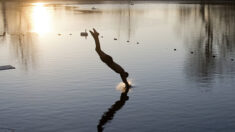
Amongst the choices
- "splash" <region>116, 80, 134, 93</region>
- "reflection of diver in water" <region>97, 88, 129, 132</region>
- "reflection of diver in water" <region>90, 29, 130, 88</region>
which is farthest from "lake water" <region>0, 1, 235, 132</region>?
"reflection of diver in water" <region>90, 29, 130, 88</region>

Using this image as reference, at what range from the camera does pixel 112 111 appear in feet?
142

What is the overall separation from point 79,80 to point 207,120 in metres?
23.4

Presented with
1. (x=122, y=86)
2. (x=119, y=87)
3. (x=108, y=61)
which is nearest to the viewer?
(x=108, y=61)

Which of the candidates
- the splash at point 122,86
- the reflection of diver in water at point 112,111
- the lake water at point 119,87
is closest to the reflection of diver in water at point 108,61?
the splash at point 122,86

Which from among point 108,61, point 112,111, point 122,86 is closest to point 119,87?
point 122,86

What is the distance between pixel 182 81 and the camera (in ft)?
184

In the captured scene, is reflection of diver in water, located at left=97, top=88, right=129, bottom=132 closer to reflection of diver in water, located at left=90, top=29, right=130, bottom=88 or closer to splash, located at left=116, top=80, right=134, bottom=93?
splash, located at left=116, top=80, right=134, bottom=93

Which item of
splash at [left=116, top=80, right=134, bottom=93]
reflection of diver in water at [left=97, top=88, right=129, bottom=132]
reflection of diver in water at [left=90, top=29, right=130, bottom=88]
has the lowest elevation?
reflection of diver in water at [left=97, top=88, right=129, bottom=132]

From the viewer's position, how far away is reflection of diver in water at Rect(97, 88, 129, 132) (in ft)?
127

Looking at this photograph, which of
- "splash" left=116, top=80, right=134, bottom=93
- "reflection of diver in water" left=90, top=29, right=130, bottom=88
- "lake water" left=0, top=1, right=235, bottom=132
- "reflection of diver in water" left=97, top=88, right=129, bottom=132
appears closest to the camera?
"reflection of diver in water" left=97, top=88, right=129, bottom=132

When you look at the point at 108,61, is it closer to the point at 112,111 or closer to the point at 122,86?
the point at 122,86

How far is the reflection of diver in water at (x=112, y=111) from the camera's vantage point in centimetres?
3869

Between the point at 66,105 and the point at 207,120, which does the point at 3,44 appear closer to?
the point at 66,105

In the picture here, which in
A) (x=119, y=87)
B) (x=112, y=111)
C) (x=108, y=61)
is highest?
(x=108, y=61)
